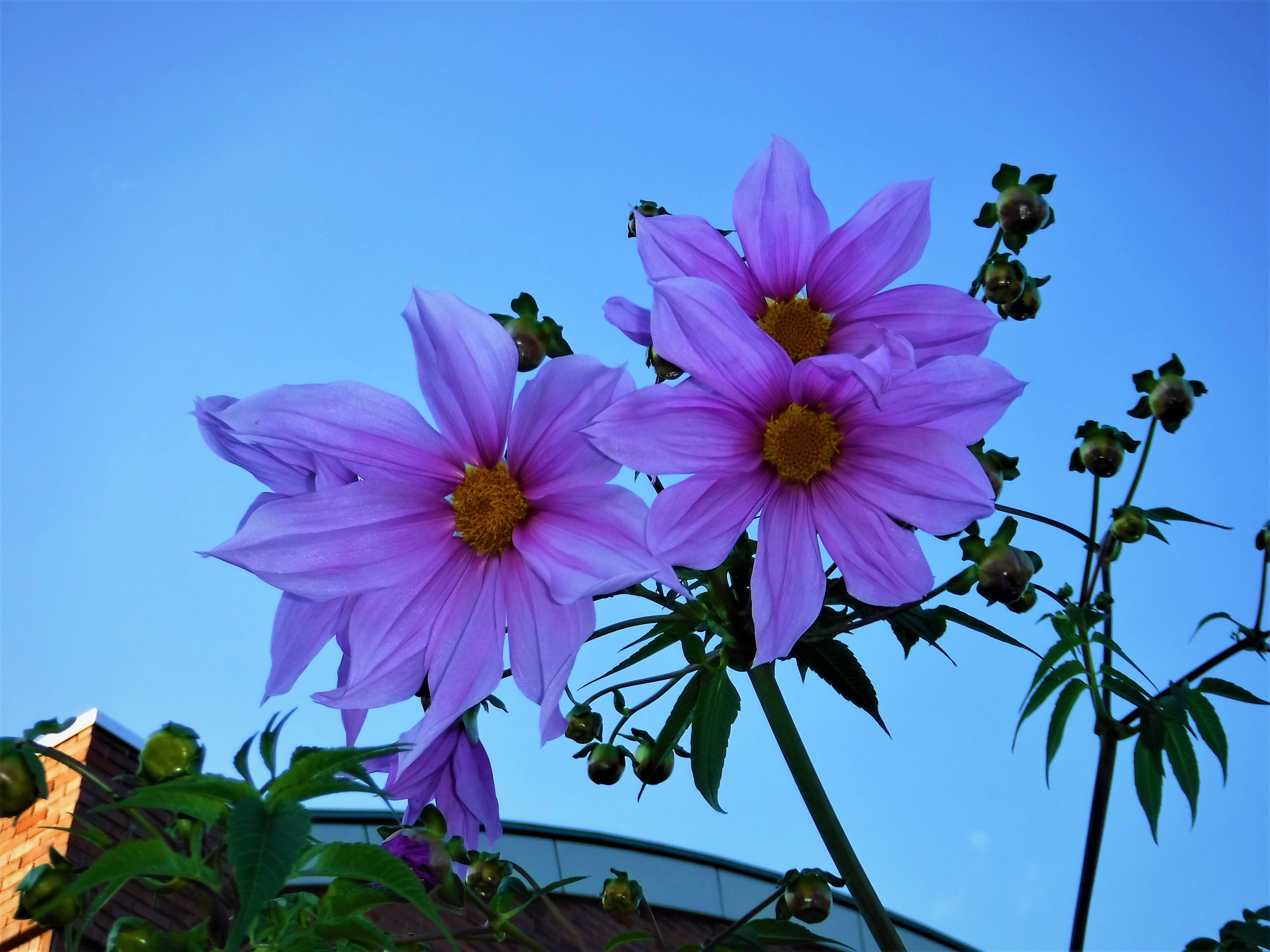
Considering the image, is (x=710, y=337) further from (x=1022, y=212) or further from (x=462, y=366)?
(x=1022, y=212)

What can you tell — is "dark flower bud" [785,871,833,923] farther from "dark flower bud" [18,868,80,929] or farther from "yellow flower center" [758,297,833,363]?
"dark flower bud" [18,868,80,929]

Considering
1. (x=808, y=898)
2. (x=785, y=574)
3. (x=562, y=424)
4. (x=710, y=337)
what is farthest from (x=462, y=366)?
(x=808, y=898)

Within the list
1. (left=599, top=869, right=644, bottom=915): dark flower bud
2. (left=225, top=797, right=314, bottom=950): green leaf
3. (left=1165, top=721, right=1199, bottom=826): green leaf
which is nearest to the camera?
(left=225, top=797, right=314, bottom=950): green leaf

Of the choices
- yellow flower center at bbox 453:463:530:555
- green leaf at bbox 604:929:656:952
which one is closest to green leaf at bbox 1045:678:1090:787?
green leaf at bbox 604:929:656:952

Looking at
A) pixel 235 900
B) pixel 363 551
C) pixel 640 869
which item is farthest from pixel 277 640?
pixel 640 869

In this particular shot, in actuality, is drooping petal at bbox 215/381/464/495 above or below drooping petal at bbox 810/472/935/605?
above

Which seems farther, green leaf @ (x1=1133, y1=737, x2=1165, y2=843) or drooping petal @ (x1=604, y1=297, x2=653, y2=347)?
green leaf @ (x1=1133, y1=737, x2=1165, y2=843)

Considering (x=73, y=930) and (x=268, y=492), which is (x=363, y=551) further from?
(x=73, y=930)
